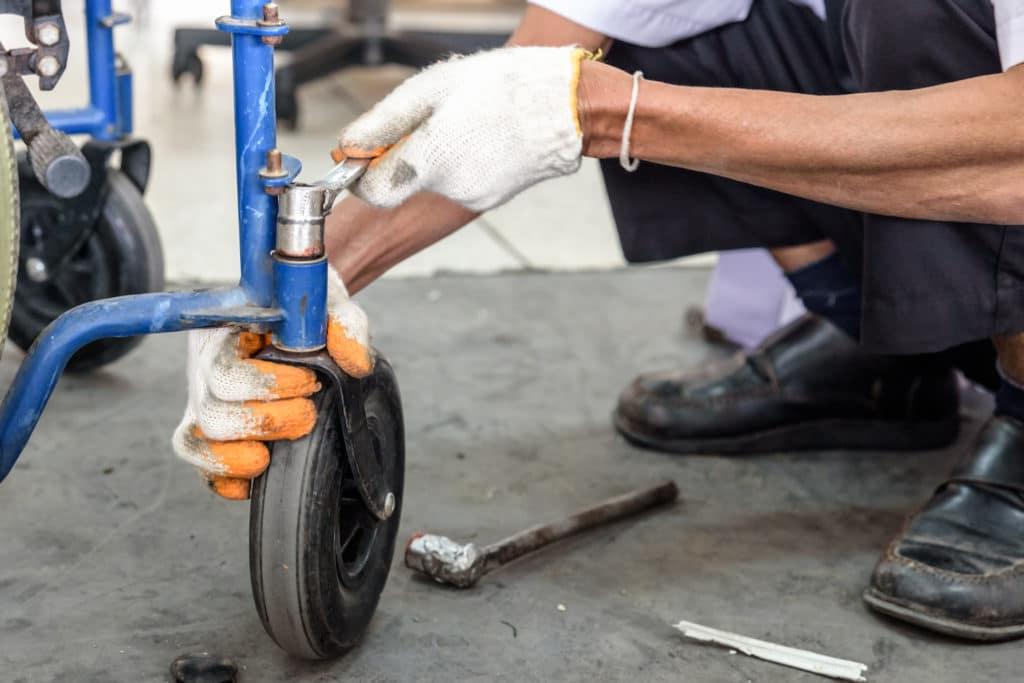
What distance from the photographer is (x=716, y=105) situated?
0.98 metres

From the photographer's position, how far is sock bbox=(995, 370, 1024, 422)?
120cm

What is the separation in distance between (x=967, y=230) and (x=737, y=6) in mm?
340

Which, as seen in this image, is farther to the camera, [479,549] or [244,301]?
[479,549]

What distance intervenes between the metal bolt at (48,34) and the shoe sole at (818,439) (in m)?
0.75

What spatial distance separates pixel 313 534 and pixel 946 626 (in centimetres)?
55

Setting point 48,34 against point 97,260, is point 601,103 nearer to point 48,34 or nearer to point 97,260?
point 48,34

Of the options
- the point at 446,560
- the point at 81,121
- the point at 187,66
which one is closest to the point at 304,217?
the point at 446,560

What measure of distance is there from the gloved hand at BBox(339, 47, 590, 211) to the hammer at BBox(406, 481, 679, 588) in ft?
1.05

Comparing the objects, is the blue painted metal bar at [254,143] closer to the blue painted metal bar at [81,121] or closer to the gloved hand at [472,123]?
the gloved hand at [472,123]

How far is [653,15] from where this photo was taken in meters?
1.25

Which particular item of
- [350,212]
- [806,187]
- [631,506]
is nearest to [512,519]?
[631,506]

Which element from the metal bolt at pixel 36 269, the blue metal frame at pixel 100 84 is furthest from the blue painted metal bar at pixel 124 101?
the metal bolt at pixel 36 269

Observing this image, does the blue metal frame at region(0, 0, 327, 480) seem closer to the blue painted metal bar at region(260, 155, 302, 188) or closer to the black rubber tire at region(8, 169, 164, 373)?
the blue painted metal bar at region(260, 155, 302, 188)

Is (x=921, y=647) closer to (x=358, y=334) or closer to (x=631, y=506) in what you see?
(x=631, y=506)
